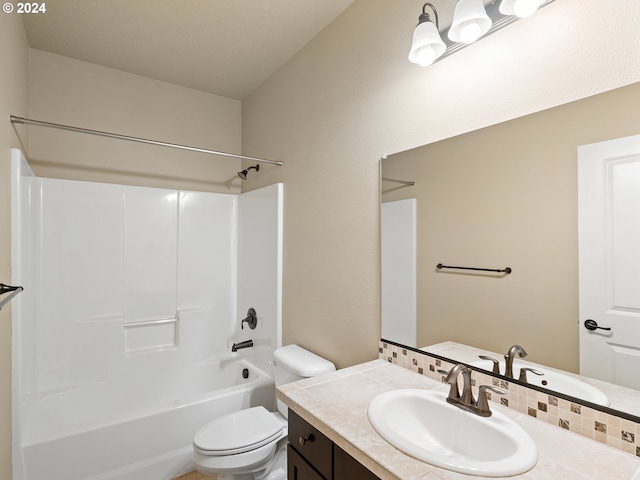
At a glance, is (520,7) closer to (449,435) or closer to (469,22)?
(469,22)

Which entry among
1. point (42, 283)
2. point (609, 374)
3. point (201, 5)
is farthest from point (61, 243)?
point (609, 374)

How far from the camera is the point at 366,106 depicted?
1.69m

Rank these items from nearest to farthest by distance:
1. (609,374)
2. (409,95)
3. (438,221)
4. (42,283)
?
1. (609,374)
2. (438,221)
3. (409,95)
4. (42,283)

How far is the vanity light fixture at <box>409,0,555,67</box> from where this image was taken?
1040 mm

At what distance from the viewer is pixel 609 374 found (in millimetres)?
925

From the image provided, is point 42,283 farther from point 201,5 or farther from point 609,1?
point 609,1

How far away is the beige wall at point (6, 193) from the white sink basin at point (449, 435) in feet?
5.11

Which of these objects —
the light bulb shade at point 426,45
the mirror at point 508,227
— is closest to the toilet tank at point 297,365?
the mirror at point 508,227

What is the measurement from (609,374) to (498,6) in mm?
1167

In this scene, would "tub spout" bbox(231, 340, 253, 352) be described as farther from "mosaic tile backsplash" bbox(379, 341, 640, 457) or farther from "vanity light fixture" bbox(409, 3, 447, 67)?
"vanity light fixture" bbox(409, 3, 447, 67)

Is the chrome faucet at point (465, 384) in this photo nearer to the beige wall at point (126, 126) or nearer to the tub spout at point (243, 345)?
the tub spout at point (243, 345)

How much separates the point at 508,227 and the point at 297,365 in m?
1.25

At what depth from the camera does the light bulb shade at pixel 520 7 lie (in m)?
1.00

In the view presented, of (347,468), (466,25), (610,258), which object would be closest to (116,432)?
(347,468)
